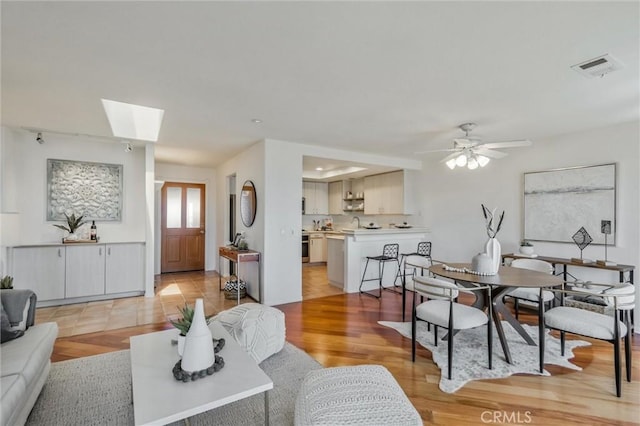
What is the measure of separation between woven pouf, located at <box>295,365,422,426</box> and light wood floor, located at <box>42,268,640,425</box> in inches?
23.8

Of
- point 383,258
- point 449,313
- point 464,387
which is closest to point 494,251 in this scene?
point 449,313

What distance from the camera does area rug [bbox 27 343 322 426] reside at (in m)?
1.96

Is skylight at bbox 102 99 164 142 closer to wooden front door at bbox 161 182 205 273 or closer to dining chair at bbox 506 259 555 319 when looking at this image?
wooden front door at bbox 161 182 205 273

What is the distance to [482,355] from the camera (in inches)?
111

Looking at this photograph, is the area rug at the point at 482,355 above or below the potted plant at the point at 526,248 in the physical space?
below

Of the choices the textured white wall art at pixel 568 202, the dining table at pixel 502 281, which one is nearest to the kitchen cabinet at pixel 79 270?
the dining table at pixel 502 281

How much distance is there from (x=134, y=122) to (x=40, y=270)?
2394 mm

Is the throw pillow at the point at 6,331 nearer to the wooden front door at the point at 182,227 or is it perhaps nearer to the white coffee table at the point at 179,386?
the white coffee table at the point at 179,386

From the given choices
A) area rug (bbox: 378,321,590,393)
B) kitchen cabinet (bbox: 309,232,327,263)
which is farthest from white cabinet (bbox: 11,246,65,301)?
kitchen cabinet (bbox: 309,232,327,263)

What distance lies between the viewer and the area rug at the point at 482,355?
2.48 m

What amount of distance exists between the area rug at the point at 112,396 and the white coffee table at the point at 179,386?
415mm

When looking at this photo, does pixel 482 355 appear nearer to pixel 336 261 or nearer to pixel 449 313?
pixel 449 313

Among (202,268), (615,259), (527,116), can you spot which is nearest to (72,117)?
(202,268)

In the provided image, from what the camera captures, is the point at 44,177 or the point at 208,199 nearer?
the point at 44,177
